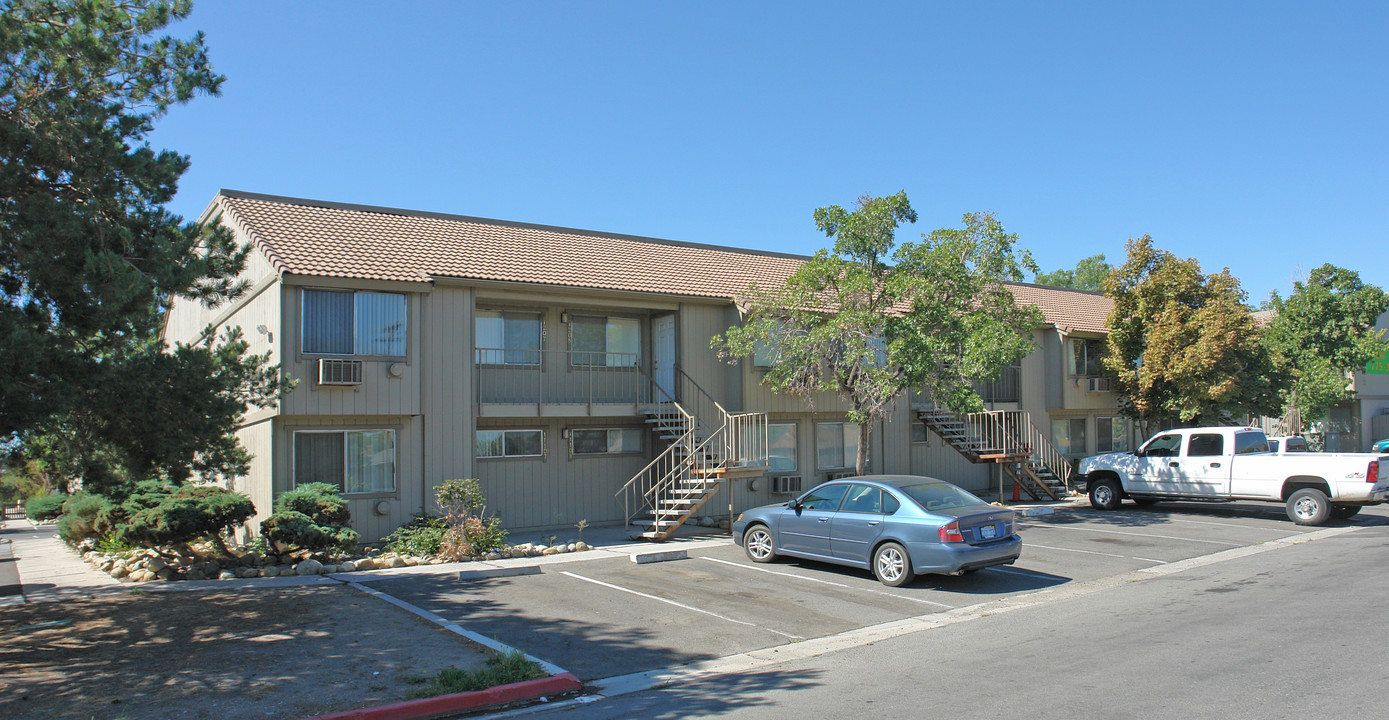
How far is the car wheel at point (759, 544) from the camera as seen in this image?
13.7m

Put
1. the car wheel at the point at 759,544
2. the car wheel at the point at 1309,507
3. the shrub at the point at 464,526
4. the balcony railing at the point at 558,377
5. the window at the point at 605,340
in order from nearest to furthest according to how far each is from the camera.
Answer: the car wheel at the point at 759,544
the shrub at the point at 464,526
the car wheel at the point at 1309,507
the balcony railing at the point at 558,377
the window at the point at 605,340

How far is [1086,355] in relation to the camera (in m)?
28.3

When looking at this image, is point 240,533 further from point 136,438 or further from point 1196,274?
point 1196,274

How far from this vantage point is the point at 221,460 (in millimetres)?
10688

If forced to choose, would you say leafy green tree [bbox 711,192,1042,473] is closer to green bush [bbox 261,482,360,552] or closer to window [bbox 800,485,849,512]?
window [bbox 800,485,849,512]

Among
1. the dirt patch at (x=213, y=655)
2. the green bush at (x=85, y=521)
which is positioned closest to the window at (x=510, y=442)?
the dirt patch at (x=213, y=655)

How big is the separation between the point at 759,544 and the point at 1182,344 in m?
15.8

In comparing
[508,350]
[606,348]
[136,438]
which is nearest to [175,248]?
[136,438]

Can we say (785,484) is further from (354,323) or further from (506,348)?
(354,323)

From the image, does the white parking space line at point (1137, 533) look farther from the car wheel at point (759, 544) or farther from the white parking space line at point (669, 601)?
the white parking space line at point (669, 601)

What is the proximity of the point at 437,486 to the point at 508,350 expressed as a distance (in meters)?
3.19

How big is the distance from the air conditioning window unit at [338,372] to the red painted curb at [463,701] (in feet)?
29.7

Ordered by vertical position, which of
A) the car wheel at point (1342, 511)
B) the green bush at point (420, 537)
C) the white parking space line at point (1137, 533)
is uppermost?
the green bush at point (420, 537)

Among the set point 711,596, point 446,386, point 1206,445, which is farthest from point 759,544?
point 1206,445
